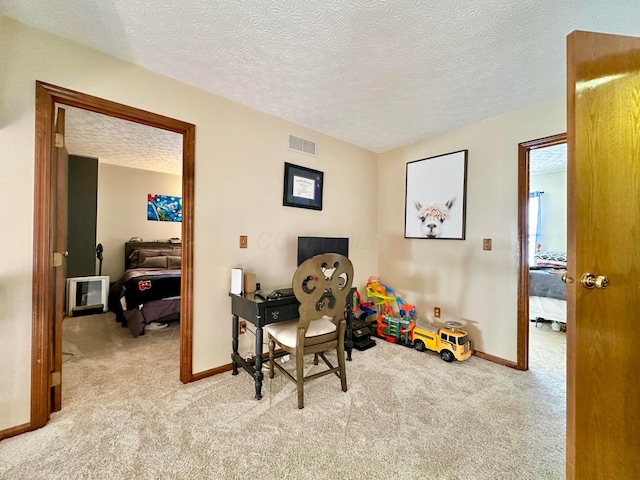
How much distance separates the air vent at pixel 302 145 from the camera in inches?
110

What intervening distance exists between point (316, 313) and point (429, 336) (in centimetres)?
146

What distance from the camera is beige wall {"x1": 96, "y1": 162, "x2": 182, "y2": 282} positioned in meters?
4.75

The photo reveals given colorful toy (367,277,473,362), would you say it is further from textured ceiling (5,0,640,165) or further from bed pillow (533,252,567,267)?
bed pillow (533,252,567,267)

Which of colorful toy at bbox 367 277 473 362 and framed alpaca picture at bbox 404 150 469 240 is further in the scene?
framed alpaca picture at bbox 404 150 469 240

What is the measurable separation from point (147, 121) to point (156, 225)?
389 cm

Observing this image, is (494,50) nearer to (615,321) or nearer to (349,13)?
(349,13)

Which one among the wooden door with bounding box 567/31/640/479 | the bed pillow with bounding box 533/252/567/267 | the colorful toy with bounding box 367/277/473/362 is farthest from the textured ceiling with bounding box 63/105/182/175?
the bed pillow with bounding box 533/252/567/267

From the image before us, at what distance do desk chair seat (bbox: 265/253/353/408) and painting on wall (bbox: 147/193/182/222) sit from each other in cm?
434

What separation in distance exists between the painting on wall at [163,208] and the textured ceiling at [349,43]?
3861 millimetres

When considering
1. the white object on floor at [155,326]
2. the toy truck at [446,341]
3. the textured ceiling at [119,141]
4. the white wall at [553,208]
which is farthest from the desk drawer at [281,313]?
the white wall at [553,208]

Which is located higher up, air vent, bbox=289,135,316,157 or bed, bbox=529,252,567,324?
air vent, bbox=289,135,316,157

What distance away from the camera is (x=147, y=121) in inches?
78.0

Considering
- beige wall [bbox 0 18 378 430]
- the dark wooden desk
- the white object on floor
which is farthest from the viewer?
the white object on floor

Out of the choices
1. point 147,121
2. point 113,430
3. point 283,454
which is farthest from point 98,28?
point 283,454
